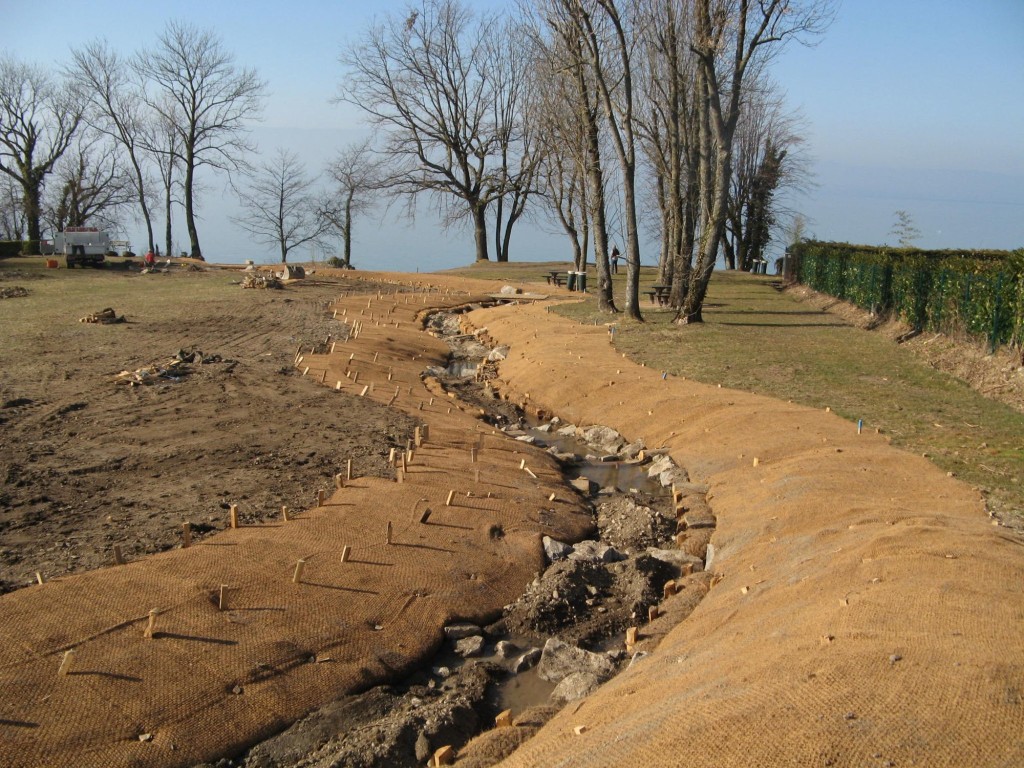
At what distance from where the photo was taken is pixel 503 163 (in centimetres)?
4291

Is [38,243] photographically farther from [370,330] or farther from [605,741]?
[605,741]

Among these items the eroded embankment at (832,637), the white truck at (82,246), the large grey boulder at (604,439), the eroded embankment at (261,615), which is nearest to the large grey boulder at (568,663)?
the eroded embankment at (832,637)

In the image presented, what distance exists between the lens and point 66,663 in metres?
4.73

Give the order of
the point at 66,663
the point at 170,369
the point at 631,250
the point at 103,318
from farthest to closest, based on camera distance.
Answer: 1. the point at 631,250
2. the point at 103,318
3. the point at 170,369
4. the point at 66,663

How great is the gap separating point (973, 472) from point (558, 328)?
11.7 meters

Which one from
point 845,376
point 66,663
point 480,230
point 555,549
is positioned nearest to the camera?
point 66,663

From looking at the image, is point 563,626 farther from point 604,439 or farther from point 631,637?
point 604,439

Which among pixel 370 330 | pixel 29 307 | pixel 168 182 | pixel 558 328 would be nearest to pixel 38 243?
pixel 168 182

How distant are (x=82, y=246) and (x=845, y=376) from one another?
32.1 meters

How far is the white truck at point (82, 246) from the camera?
112 ft

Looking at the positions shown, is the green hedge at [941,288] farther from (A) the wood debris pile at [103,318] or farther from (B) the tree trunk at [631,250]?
(A) the wood debris pile at [103,318]

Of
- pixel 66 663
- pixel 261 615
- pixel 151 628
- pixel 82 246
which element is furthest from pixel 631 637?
pixel 82 246

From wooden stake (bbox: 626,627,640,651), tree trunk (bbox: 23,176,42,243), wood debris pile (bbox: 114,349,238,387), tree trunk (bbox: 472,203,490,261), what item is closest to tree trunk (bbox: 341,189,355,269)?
tree trunk (bbox: 472,203,490,261)

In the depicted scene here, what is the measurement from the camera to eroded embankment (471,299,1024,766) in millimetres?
3639
